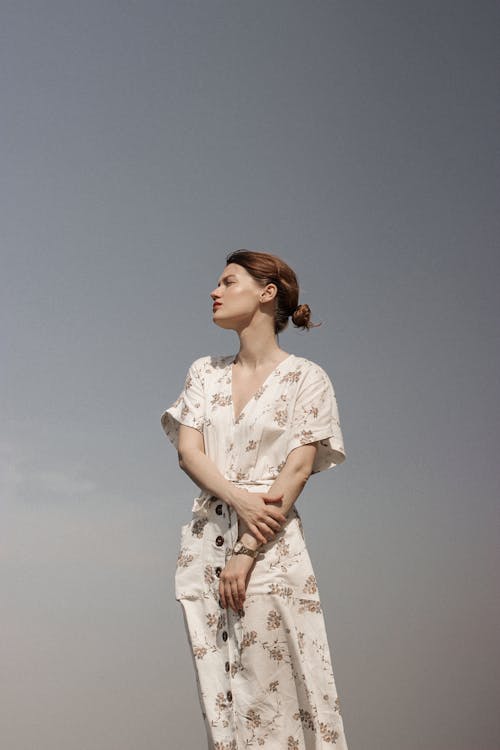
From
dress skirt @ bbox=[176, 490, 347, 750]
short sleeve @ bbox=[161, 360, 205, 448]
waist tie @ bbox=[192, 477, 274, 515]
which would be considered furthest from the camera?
short sleeve @ bbox=[161, 360, 205, 448]

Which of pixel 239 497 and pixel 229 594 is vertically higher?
pixel 239 497

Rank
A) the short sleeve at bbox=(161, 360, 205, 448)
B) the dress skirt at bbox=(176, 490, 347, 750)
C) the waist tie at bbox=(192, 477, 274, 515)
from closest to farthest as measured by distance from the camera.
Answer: the dress skirt at bbox=(176, 490, 347, 750), the waist tie at bbox=(192, 477, 274, 515), the short sleeve at bbox=(161, 360, 205, 448)

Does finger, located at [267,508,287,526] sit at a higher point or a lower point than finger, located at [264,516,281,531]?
higher

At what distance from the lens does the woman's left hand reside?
196 cm

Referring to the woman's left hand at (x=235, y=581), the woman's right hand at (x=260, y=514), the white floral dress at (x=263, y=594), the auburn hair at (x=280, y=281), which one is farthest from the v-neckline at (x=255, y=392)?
the woman's left hand at (x=235, y=581)

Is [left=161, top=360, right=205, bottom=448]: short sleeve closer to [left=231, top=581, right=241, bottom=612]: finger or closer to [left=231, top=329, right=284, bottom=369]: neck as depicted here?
[left=231, top=329, right=284, bottom=369]: neck

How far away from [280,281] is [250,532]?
0.68m

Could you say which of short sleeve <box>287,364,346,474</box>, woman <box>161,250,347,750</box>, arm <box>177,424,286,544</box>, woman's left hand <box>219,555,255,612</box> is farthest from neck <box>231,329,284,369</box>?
woman's left hand <box>219,555,255,612</box>

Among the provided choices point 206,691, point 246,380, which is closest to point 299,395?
point 246,380

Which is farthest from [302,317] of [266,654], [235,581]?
[266,654]

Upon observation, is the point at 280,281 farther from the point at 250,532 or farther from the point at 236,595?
the point at 236,595

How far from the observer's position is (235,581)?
1.96 metres

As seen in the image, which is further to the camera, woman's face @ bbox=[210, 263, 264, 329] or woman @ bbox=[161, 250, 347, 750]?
woman's face @ bbox=[210, 263, 264, 329]

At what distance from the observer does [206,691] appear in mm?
1960
